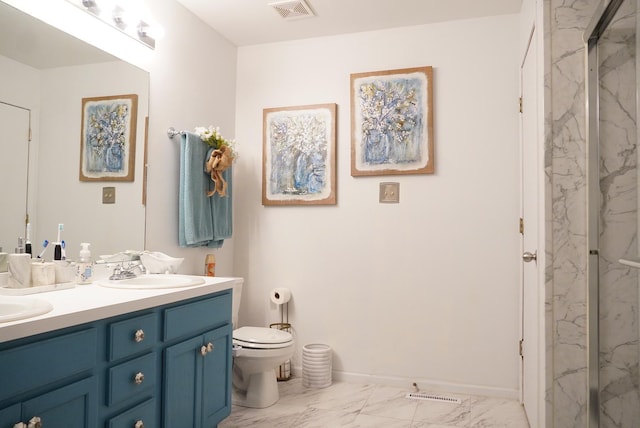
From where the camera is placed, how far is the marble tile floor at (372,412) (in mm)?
2525

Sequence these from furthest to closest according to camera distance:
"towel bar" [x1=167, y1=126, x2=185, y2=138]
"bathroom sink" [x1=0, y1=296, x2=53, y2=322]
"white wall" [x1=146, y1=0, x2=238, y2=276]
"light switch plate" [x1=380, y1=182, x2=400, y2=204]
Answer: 1. "light switch plate" [x1=380, y1=182, x2=400, y2=204]
2. "towel bar" [x1=167, y1=126, x2=185, y2=138]
3. "white wall" [x1=146, y1=0, x2=238, y2=276]
4. "bathroom sink" [x1=0, y1=296, x2=53, y2=322]

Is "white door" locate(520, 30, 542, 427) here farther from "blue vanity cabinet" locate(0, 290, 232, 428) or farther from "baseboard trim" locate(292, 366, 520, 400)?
"blue vanity cabinet" locate(0, 290, 232, 428)

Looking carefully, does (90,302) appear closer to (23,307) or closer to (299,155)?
→ (23,307)

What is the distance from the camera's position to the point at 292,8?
2867mm

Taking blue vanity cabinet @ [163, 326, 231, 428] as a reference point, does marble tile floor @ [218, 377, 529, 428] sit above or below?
below

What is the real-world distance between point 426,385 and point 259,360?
3.78ft

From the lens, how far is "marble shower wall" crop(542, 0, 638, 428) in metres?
1.88

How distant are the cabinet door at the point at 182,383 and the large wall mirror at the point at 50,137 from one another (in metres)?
0.70

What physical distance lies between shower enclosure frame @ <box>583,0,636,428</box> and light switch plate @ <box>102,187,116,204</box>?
219 cm

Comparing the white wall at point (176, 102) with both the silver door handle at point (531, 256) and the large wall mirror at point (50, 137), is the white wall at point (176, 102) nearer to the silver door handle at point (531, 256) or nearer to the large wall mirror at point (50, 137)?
the large wall mirror at point (50, 137)

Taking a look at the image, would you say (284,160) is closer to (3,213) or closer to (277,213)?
(277,213)

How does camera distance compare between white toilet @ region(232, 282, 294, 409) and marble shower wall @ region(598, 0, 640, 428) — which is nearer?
marble shower wall @ region(598, 0, 640, 428)

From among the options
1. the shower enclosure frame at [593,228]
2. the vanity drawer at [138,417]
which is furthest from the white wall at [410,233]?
the vanity drawer at [138,417]

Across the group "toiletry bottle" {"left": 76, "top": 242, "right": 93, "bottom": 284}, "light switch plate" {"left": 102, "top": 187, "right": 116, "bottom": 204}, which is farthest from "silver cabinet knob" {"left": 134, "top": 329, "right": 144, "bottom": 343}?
"light switch plate" {"left": 102, "top": 187, "right": 116, "bottom": 204}
